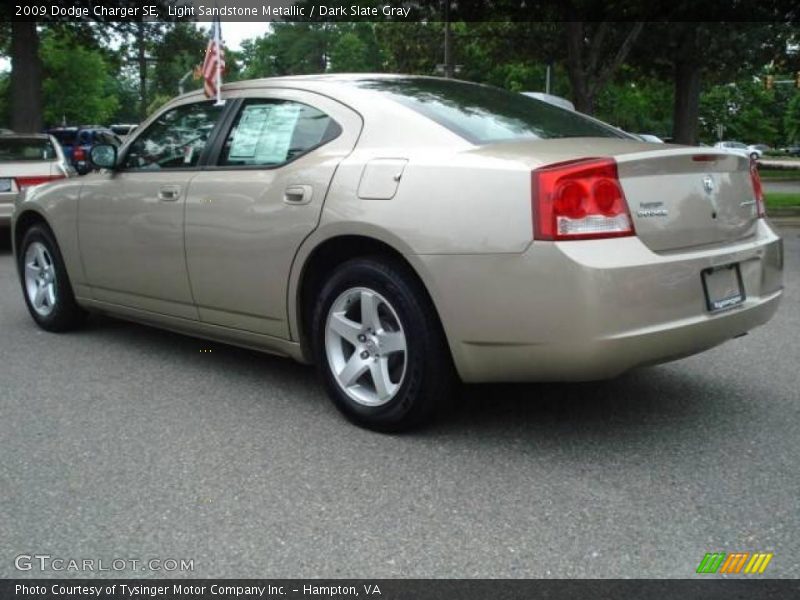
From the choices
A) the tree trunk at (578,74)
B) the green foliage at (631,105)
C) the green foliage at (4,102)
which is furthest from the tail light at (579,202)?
the green foliage at (4,102)

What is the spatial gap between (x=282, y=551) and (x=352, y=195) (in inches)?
63.2

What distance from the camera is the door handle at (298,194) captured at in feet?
13.0

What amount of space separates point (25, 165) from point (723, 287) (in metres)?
9.73

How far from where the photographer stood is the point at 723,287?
364 cm

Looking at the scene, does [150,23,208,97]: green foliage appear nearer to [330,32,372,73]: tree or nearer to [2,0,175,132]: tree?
[2,0,175,132]: tree

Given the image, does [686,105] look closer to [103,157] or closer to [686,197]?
[103,157]

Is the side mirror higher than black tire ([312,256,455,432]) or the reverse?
higher

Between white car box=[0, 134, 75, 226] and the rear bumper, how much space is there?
27.3 feet

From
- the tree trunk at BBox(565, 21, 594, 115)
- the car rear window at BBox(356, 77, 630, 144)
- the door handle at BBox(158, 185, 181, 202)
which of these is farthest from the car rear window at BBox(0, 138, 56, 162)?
the tree trunk at BBox(565, 21, 594, 115)

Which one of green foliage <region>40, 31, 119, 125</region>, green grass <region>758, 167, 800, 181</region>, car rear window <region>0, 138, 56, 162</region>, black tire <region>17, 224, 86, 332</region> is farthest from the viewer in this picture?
green foliage <region>40, 31, 119, 125</region>

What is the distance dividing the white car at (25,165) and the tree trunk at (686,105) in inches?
706

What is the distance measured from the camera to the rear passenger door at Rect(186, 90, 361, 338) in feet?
13.2

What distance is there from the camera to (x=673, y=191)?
353 cm
